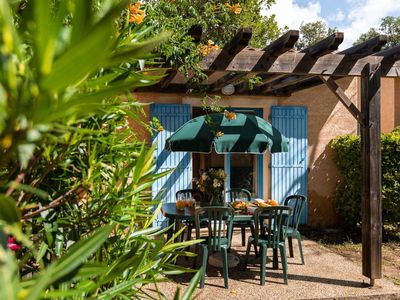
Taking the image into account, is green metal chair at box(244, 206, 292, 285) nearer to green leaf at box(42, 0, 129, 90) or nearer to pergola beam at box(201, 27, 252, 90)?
pergola beam at box(201, 27, 252, 90)

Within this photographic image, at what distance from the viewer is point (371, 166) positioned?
4.67 meters

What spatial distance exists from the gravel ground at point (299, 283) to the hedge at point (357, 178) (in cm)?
186

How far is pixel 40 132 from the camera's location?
0.53 metres

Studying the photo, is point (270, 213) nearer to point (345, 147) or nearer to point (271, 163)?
point (271, 163)

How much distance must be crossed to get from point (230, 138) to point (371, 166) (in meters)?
1.65

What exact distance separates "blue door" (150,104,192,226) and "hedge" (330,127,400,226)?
286cm

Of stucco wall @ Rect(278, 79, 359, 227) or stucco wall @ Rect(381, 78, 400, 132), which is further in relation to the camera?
stucco wall @ Rect(381, 78, 400, 132)

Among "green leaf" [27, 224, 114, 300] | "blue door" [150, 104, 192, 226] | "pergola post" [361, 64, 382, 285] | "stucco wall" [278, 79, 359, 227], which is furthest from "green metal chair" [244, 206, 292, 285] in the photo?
"green leaf" [27, 224, 114, 300]

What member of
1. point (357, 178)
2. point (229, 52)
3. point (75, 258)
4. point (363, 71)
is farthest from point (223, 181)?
point (75, 258)

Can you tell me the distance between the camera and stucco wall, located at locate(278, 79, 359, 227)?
25.9 ft

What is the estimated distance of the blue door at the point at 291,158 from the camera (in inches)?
301

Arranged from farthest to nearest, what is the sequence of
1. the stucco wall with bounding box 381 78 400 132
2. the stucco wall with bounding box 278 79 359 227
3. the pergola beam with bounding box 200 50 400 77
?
Answer: 1. the stucco wall with bounding box 381 78 400 132
2. the stucco wall with bounding box 278 79 359 227
3. the pergola beam with bounding box 200 50 400 77

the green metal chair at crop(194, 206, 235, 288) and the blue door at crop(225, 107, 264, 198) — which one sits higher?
the blue door at crop(225, 107, 264, 198)

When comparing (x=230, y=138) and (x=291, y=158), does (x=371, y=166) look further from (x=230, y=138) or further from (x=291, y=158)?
(x=291, y=158)
